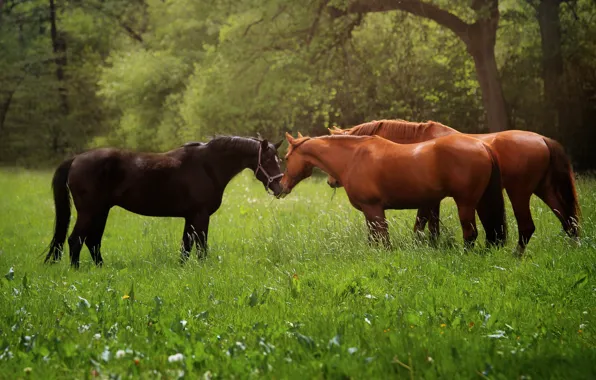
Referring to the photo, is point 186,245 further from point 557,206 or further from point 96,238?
point 557,206

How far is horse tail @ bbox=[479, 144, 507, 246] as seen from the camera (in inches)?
328

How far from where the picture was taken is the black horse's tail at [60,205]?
9805 millimetres

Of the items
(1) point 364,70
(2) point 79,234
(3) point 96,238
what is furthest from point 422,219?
(1) point 364,70

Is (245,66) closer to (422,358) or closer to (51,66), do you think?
(422,358)

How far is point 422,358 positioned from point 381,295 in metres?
2.19

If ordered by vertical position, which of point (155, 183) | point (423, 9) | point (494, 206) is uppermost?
point (423, 9)

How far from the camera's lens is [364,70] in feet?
79.9

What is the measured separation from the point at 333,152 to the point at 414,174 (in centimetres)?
125

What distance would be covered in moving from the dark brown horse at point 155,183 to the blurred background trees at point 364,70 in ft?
33.3

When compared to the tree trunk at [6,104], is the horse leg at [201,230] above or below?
above

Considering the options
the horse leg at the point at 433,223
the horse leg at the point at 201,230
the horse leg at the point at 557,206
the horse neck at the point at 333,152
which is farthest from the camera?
the horse leg at the point at 201,230

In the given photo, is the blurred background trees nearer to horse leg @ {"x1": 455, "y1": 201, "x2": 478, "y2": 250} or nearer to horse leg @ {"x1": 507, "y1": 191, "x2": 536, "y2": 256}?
horse leg @ {"x1": 507, "y1": 191, "x2": 536, "y2": 256}

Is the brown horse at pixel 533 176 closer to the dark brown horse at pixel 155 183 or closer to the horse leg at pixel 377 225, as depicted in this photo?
the horse leg at pixel 377 225

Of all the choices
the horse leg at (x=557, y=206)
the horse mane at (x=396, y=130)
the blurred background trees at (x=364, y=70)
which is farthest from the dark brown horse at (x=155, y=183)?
the blurred background trees at (x=364, y=70)
